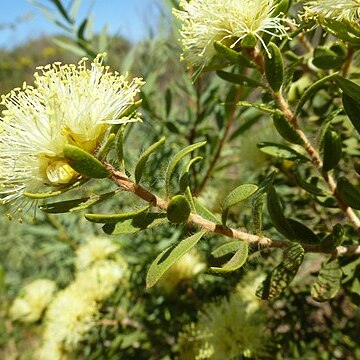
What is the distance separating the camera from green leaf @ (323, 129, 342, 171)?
737 millimetres

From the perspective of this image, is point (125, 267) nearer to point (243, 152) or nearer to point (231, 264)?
point (243, 152)

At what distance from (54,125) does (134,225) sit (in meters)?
0.17

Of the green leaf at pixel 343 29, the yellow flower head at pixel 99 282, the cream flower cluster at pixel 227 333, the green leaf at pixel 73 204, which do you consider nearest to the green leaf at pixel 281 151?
the green leaf at pixel 343 29

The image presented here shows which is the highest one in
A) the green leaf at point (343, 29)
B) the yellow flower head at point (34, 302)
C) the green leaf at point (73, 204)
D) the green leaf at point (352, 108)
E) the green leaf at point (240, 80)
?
the green leaf at point (343, 29)

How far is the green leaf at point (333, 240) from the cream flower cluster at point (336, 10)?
0.94ft

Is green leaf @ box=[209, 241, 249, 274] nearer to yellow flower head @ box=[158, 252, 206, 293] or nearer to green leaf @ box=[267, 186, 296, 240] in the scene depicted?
green leaf @ box=[267, 186, 296, 240]

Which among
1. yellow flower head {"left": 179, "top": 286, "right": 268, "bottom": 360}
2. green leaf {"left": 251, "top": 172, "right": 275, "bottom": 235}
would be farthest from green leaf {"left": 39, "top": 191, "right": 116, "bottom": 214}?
yellow flower head {"left": 179, "top": 286, "right": 268, "bottom": 360}

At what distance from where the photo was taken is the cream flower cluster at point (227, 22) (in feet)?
2.34

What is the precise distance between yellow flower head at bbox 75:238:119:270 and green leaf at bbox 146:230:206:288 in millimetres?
1020

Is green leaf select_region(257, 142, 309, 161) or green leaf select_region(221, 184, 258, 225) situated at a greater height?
green leaf select_region(221, 184, 258, 225)

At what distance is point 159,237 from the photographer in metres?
1.52

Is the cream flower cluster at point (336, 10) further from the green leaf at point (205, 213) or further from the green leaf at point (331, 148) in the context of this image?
the green leaf at point (205, 213)

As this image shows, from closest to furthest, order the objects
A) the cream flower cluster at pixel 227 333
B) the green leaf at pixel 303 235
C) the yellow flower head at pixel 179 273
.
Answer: the green leaf at pixel 303 235 < the cream flower cluster at pixel 227 333 < the yellow flower head at pixel 179 273

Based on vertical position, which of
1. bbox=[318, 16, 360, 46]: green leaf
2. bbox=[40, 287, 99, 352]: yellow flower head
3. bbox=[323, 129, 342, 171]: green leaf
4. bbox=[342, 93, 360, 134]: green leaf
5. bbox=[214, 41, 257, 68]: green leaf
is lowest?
bbox=[40, 287, 99, 352]: yellow flower head
